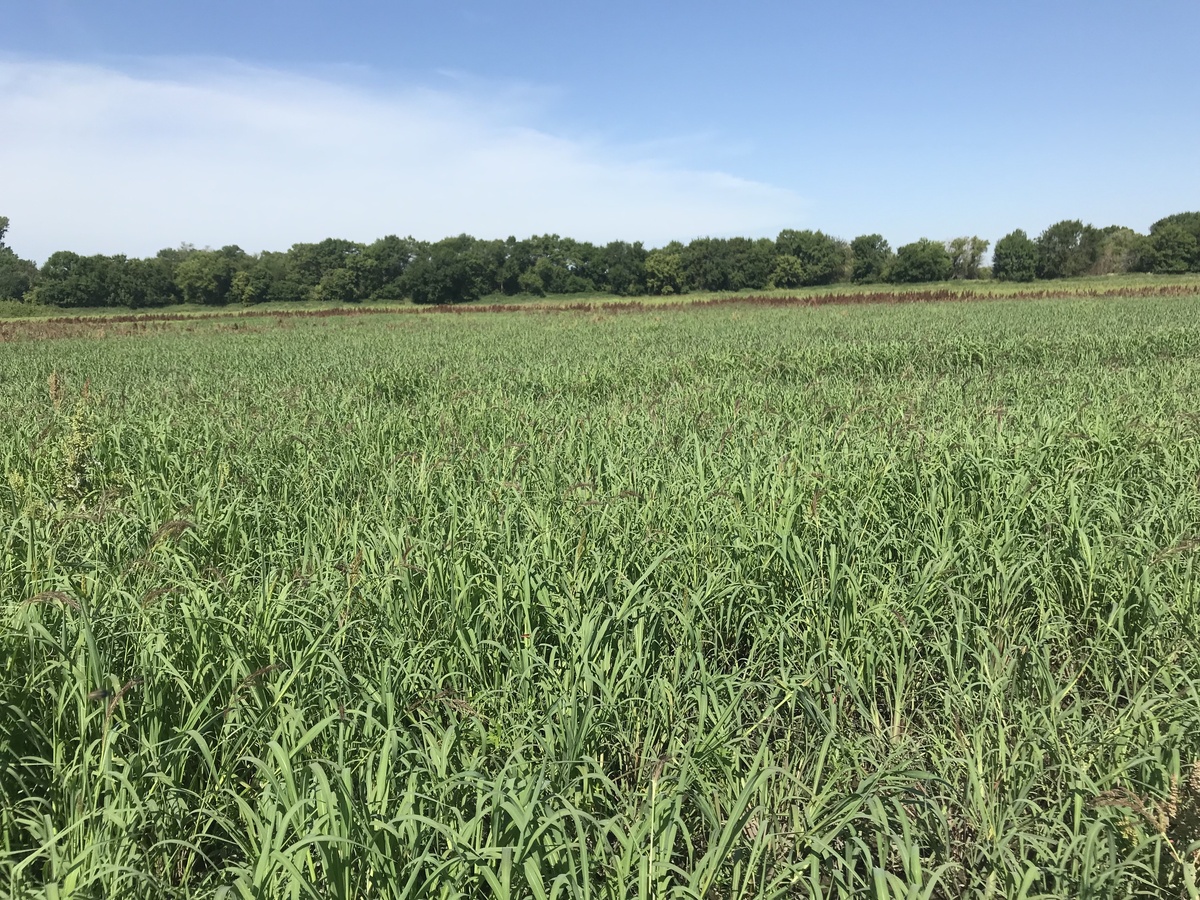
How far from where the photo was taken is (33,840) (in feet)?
6.39

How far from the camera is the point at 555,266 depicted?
298 feet

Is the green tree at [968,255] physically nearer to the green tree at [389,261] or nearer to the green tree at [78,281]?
the green tree at [389,261]

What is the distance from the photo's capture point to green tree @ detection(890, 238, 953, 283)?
277ft

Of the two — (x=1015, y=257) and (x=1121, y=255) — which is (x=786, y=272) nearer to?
(x=1015, y=257)

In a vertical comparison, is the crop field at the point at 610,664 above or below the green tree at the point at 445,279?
below

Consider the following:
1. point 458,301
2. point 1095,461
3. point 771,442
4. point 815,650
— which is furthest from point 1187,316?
point 458,301

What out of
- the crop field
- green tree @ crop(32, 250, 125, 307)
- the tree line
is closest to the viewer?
the crop field

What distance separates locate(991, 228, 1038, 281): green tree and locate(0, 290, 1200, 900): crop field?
9103 cm

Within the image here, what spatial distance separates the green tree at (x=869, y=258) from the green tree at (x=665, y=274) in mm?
24096

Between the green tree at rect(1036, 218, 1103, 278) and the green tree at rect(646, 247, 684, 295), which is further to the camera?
the green tree at rect(646, 247, 684, 295)

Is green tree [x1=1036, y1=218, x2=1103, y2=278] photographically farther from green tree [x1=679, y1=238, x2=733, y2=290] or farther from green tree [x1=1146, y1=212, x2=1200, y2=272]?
green tree [x1=679, y1=238, x2=733, y2=290]

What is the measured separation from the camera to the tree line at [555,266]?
252 ft

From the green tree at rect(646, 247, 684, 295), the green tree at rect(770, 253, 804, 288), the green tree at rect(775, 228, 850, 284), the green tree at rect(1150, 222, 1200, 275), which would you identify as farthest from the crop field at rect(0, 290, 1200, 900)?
the green tree at rect(1150, 222, 1200, 275)

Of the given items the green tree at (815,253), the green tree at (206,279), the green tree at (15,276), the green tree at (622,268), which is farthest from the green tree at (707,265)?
the green tree at (15,276)
